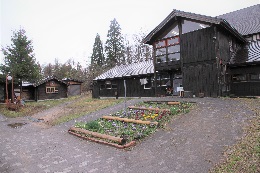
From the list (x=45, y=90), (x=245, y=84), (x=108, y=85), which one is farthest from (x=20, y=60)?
(x=245, y=84)

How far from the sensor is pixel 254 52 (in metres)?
18.7

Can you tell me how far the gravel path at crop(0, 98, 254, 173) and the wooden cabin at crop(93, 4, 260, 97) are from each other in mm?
5844

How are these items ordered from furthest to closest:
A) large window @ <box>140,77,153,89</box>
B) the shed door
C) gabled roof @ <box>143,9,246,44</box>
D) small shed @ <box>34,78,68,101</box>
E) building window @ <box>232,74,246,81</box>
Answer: the shed door < small shed @ <box>34,78,68,101</box> < large window @ <box>140,77,153,89</box> < building window @ <box>232,74,246,81</box> < gabled roof @ <box>143,9,246,44</box>

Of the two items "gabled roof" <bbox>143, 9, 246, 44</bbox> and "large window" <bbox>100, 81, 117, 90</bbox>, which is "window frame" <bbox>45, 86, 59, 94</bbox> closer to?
"large window" <bbox>100, 81, 117, 90</bbox>

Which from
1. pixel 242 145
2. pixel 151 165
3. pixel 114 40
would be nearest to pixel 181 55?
pixel 242 145

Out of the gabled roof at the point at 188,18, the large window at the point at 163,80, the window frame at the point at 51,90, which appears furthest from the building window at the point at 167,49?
the window frame at the point at 51,90

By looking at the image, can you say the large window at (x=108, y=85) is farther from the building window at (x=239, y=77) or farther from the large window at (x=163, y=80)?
the building window at (x=239, y=77)

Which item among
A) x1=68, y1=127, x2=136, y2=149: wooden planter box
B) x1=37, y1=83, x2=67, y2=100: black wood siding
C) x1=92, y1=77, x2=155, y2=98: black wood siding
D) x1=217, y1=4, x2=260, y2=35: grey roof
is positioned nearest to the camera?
x1=68, y1=127, x2=136, y2=149: wooden planter box

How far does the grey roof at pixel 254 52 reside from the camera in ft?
56.8

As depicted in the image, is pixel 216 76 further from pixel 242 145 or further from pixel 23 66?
pixel 23 66

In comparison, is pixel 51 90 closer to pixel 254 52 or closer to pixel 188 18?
pixel 188 18

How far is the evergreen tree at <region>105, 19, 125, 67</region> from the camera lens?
52219mm

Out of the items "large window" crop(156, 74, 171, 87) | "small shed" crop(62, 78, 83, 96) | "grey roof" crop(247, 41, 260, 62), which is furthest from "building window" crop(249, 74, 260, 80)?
"small shed" crop(62, 78, 83, 96)

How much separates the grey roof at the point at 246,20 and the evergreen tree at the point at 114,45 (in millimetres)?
28580
